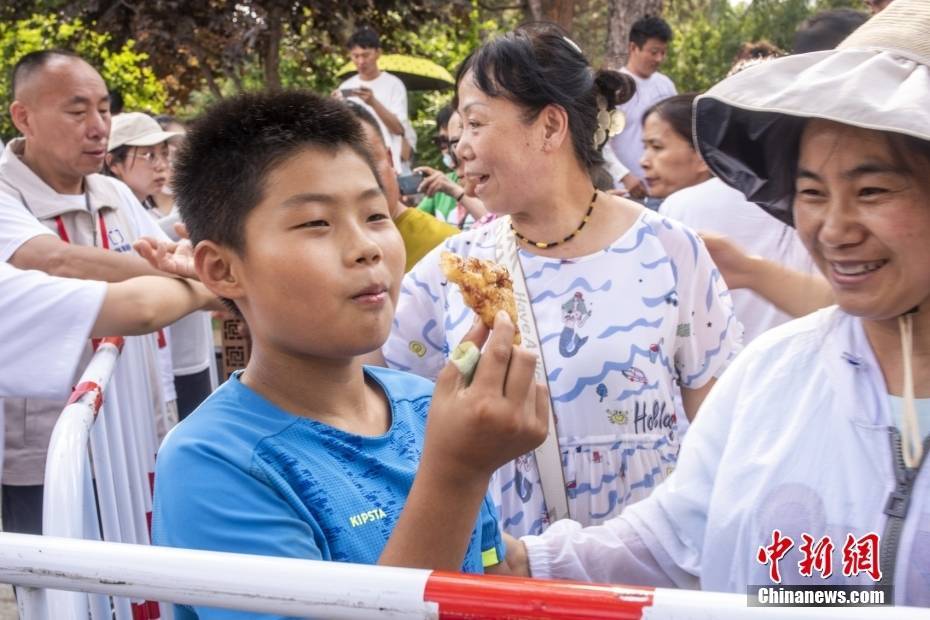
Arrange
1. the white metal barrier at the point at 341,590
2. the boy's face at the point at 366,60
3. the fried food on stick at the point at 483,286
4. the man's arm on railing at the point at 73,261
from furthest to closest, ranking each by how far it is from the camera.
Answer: the boy's face at the point at 366,60, the man's arm on railing at the point at 73,261, the fried food on stick at the point at 483,286, the white metal barrier at the point at 341,590

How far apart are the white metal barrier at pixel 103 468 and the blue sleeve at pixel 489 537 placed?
72cm

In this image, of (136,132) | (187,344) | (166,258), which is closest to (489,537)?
(166,258)

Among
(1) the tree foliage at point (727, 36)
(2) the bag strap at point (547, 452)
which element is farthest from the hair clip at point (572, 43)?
(1) the tree foliage at point (727, 36)

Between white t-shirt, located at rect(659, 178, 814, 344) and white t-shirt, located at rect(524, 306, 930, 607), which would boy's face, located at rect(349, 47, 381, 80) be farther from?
white t-shirt, located at rect(524, 306, 930, 607)

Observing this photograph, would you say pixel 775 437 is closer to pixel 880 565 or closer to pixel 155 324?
pixel 880 565

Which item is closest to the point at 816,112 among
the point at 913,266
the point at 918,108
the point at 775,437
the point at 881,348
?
the point at 918,108

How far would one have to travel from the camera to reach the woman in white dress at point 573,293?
2.80m

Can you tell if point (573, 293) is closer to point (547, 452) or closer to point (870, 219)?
point (547, 452)

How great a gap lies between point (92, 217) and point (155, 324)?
136 centimetres

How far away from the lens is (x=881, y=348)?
1.74m

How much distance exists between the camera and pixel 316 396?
1729 millimetres

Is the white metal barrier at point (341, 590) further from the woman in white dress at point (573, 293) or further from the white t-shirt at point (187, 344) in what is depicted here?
the white t-shirt at point (187, 344)

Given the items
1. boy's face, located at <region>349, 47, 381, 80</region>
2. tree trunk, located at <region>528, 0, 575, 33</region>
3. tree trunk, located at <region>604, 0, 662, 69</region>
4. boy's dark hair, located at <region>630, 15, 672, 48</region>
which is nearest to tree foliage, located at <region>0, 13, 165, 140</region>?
boy's face, located at <region>349, 47, 381, 80</region>

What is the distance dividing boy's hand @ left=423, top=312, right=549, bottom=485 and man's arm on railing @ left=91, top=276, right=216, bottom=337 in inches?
59.3
